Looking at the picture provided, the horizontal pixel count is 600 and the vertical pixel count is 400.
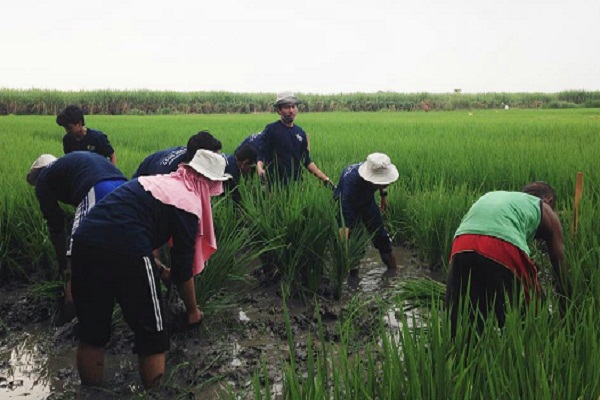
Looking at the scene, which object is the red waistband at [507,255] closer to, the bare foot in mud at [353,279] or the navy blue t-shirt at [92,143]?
the bare foot in mud at [353,279]

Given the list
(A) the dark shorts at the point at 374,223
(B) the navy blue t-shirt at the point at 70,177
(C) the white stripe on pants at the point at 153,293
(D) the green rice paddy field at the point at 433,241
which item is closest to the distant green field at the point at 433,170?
(D) the green rice paddy field at the point at 433,241

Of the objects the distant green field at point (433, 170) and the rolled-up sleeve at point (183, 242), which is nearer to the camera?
the rolled-up sleeve at point (183, 242)

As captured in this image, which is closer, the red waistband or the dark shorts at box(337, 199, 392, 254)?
the red waistband

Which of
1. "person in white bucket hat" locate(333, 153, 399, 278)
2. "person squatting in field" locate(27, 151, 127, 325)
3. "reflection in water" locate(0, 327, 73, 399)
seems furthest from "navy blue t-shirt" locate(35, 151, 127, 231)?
"person in white bucket hat" locate(333, 153, 399, 278)

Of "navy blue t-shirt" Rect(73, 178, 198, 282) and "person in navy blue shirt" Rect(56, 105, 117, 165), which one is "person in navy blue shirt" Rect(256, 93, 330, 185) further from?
"navy blue t-shirt" Rect(73, 178, 198, 282)

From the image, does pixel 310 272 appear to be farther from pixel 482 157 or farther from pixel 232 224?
pixel 482 157

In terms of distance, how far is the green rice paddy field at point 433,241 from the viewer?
176 cm

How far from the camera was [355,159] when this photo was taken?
7625 mm

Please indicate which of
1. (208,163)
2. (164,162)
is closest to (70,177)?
(164,162)

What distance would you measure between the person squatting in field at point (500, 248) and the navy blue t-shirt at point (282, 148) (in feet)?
9.10

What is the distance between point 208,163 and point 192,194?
0.54 ft

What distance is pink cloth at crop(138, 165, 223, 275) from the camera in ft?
8.72

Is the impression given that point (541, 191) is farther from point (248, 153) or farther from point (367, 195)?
point (248, 153)

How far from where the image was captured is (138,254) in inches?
102
